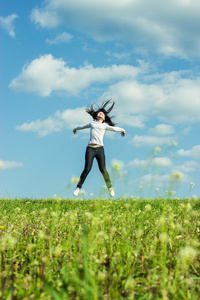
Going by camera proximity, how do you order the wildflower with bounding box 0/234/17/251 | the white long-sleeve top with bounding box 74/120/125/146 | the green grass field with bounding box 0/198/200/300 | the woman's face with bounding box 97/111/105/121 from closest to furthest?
the green grass field with bounding box 0/198/200/300
the wildflower with bounding box 0/234/17/251
the white long-sleeve top with bounding box 74/120/125/146
the woman's face with bounding box 97/111/105/121

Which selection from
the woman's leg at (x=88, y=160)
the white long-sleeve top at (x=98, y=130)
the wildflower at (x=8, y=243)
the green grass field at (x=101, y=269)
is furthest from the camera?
the white long-sleeve top at (x=98, y=130)

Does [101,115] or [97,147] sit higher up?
[101,115]

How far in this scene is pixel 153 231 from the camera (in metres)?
4.72

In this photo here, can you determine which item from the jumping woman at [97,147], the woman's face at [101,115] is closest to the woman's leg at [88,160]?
the jumping woman at [97,147]

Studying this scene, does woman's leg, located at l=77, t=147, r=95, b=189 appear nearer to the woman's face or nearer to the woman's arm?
the woman's arm

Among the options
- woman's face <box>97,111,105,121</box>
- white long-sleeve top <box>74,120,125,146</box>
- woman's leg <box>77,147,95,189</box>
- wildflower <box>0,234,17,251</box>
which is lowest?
wildflower <box>0,234,17,251</box>

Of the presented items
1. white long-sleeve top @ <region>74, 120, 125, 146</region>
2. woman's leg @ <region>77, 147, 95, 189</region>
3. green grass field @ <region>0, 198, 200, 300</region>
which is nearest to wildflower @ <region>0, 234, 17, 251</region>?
green grass field @ <region>0, 198, 200, 300</region>

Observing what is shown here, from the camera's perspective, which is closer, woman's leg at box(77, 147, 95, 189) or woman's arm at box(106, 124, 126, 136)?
woman's leg at box(77, 147, 95, 189)

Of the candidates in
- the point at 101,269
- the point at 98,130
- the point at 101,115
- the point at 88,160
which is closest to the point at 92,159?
the point at 88,160

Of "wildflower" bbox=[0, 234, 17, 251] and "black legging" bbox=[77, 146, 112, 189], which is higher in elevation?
"black legging" bbox=[77, 146, 112, 189]

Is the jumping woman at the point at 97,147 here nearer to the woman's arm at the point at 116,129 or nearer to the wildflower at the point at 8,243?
the woman's arm at the point at 116,129

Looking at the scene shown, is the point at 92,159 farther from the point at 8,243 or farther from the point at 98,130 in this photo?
the point at 8,243

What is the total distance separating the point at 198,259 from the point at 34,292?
5.86 ft

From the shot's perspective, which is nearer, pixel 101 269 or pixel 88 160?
pixel 101 269
